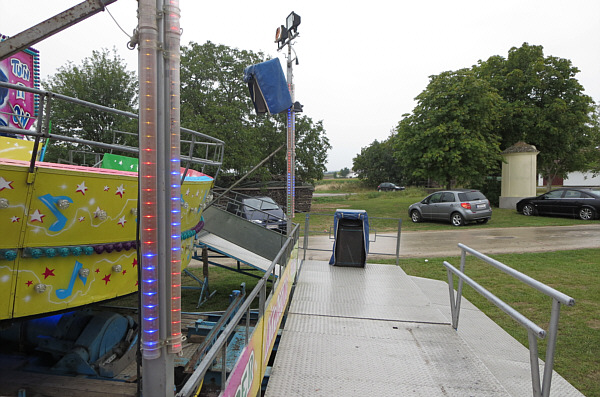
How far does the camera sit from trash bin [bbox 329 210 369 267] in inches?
285

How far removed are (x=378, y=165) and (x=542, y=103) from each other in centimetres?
3129

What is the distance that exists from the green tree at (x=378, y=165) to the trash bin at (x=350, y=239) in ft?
153

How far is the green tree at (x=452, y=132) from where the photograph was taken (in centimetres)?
1939

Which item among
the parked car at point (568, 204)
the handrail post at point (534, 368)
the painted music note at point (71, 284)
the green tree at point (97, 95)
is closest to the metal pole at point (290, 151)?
the painted music note at point (71, 284)

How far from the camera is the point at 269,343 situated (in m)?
3.59

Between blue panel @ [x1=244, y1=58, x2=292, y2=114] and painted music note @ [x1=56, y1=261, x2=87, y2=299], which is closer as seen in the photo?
painted music note @ [x1=56, y1=261, x2=87, y2=299]

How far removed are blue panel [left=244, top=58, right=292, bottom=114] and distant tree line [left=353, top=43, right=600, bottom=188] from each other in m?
15.2

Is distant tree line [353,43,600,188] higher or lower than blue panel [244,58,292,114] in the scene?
higher

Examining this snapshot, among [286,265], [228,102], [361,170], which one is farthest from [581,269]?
[361,170]

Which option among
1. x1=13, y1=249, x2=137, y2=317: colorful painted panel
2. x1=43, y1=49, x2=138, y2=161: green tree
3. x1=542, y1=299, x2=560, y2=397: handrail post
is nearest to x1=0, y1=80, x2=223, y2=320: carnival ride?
x1=13, y1=249, x2=137, y2=317: colorful painted panel

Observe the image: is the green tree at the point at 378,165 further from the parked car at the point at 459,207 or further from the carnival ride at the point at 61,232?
the carnival ride at the point at 61,232

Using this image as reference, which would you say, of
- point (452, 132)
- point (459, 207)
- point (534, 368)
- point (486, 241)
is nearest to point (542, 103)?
point (452, 132)

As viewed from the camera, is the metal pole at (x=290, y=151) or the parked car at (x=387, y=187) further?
the parked car at (x=387, y=187)

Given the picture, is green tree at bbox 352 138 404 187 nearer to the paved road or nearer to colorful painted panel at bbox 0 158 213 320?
the paved road
